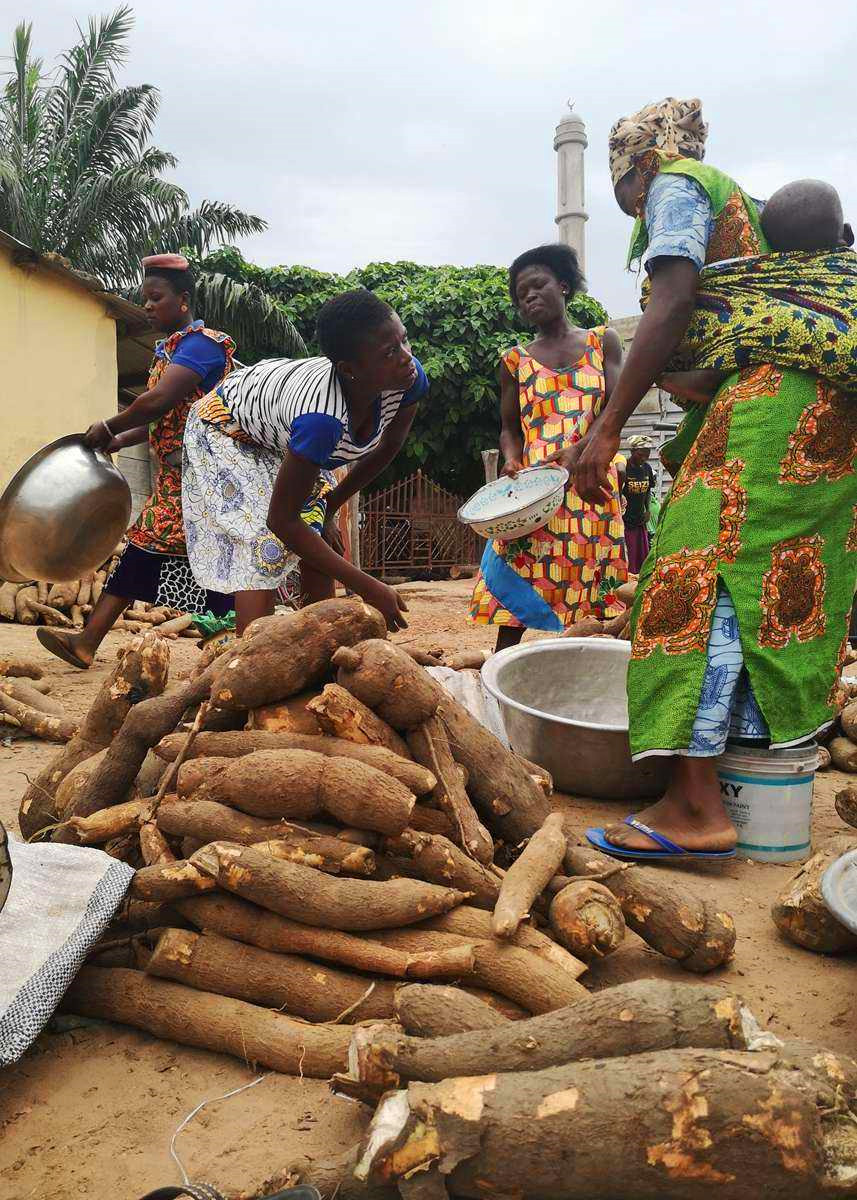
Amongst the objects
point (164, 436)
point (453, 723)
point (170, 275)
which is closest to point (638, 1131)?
point (453, 723)

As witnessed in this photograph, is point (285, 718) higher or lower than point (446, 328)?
lower

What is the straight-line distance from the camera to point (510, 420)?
14.9 feet

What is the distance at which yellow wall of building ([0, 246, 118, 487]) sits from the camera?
8.45 m

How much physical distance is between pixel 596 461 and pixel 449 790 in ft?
3.94

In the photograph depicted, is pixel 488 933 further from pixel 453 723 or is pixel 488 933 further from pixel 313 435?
pixel 313 435

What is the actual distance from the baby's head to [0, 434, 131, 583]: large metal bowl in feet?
9.98

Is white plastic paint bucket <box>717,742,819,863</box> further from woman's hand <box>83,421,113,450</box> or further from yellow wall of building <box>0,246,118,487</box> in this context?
yellow wall of building <box>0,246,118,487</box>

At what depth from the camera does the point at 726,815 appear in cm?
258

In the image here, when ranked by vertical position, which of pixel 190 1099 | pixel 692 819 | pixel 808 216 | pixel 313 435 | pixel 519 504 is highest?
pixel 808 216

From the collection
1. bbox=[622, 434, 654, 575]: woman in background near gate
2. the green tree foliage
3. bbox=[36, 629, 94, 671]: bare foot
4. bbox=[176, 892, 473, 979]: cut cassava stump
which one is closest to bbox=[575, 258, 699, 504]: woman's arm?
bbox=[176, 892, 473, 979]: cut cassava stump

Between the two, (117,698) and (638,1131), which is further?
(117,698)

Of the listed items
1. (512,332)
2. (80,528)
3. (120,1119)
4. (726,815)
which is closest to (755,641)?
(726,815)

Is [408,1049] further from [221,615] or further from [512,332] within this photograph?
[512,332]

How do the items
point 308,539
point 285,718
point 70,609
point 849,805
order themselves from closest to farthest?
1. point 285,718
2. point 849,805
3. point 308,539
4. point 70,609
